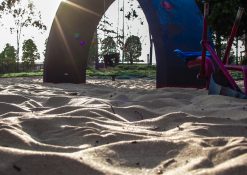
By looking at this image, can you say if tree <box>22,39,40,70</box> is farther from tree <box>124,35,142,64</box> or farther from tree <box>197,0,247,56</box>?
tree <box>197,0,247,56</box>

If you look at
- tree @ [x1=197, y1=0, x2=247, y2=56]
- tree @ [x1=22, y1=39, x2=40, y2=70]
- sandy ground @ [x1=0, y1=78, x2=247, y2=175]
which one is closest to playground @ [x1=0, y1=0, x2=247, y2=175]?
sandy ground @ [x1=0, y1=78, x2=247, y2=175]

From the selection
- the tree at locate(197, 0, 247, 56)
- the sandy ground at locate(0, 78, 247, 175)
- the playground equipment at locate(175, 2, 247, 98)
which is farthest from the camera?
the tree at locate(197, 0, 247, 56)

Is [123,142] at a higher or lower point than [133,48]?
lower

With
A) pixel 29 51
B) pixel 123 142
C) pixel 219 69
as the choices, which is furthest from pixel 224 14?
pixel 29 51

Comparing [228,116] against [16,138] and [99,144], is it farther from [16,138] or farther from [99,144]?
[16,138]

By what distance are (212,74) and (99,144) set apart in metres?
2.63

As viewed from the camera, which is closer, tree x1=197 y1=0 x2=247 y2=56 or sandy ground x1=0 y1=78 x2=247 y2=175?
sandy ground x1=0 y1=78 x2=247 y2=175

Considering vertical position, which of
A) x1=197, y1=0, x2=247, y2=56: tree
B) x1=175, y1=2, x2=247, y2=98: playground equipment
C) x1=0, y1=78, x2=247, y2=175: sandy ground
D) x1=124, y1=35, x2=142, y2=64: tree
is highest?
x1=124, y1=35, x2=142, y2=64: tree

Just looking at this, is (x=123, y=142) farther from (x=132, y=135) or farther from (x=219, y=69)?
(x=219, y=69)

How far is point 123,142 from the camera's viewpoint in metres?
1.90

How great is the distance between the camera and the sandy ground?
151 cm

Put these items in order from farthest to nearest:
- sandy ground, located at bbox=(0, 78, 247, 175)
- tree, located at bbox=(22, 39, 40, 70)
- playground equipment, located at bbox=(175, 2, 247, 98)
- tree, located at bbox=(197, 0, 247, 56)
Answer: tree, located at bbox=(22, 39, 40, 70) → tree, located at bbox=(197, 0, 247, 56) → playground equipment, located at bbox=(175, 2, 247, 98) → sandy ground, located at bbox=(0, 78, 247, 175)

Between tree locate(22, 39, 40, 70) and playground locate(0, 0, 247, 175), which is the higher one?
tree locate(22, 39, 40, 70)

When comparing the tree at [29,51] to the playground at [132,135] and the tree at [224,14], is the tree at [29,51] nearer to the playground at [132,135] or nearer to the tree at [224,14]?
the tree at [224,14]
